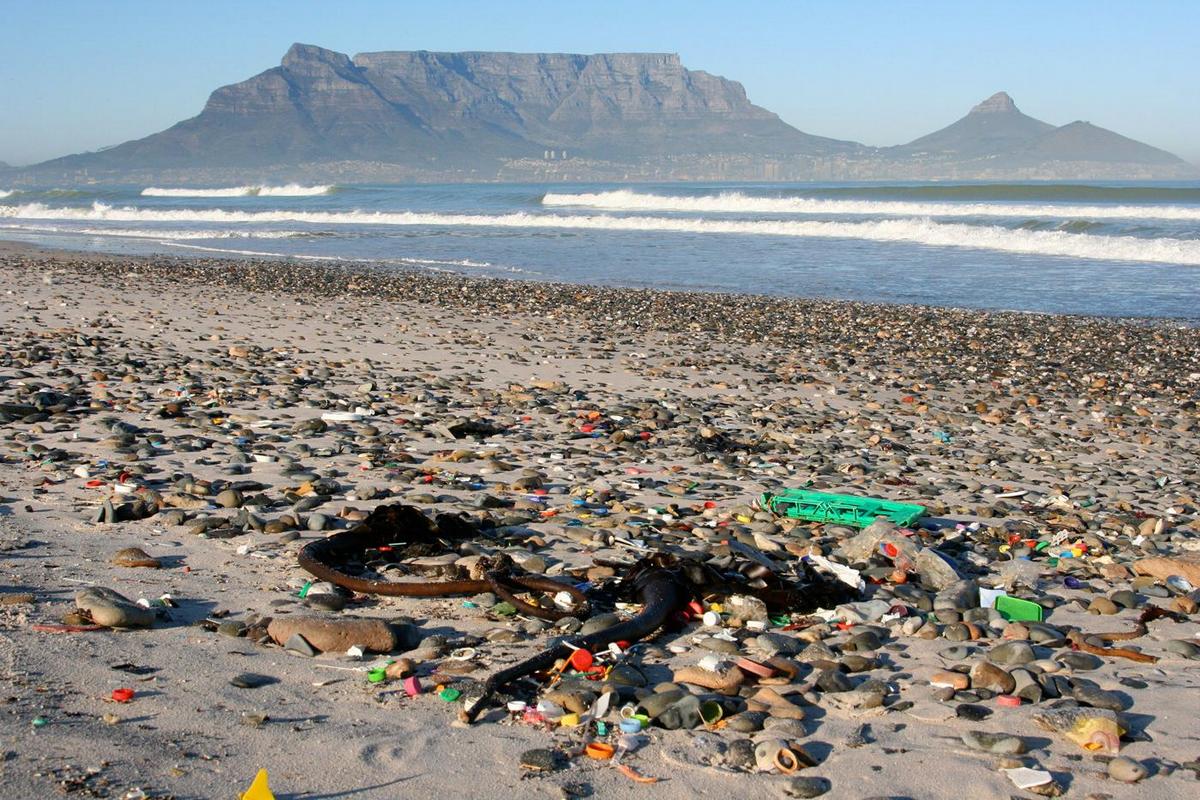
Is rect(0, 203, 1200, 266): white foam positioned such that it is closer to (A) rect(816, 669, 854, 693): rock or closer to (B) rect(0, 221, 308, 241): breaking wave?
(B) rect(0, 221, 308, 241): breaking wave

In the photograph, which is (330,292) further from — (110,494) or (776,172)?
(776,172)

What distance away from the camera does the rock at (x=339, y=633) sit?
381 cm

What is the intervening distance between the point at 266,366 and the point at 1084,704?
828cm

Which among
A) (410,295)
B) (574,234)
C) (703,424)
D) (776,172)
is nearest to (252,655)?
(703,424)

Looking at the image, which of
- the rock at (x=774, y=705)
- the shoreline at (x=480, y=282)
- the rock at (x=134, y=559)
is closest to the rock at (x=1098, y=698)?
the rock at (x=774, y=705)

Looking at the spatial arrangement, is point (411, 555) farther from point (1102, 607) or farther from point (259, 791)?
point (1102, 607)

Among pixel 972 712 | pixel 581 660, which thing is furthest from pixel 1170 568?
pixel 581 660

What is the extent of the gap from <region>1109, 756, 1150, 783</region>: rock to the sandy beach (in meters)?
0.01

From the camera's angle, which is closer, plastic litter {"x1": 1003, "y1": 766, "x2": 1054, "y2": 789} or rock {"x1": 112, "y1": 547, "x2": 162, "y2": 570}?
plastic litter {"x1": 1003, "y1": 766, "x2": 1054, "y2": 789}

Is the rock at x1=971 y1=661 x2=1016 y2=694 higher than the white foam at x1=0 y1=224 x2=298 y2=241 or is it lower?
lower

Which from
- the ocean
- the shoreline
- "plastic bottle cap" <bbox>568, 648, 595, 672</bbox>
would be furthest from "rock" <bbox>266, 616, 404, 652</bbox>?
the ocean

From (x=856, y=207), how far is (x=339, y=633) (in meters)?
53.4

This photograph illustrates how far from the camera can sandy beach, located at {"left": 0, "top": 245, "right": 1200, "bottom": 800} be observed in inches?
122

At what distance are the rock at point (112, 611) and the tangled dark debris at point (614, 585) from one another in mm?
741
